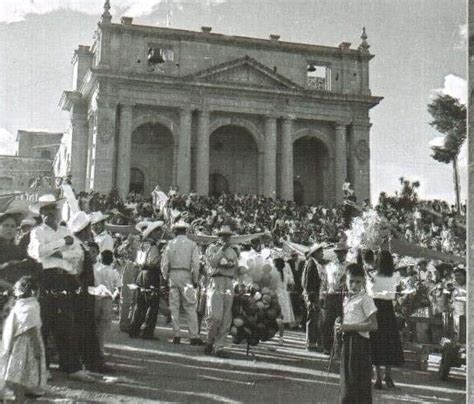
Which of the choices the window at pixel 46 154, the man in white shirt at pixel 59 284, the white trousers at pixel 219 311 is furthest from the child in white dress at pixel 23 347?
the window at pixel 46 154

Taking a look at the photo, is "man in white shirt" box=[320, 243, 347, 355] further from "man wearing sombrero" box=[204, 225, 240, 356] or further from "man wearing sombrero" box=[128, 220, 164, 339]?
"man wearing sombrero" box=[128, 220, 164, 339]

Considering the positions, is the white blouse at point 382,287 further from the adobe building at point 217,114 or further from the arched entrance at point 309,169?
the arched entrance at point 309,169

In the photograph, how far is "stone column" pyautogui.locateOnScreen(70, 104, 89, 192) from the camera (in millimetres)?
42812

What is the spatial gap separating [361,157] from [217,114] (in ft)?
34.2

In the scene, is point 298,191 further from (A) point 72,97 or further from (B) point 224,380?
(B) point 224,380

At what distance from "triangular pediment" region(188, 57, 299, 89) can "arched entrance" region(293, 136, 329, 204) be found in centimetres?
553

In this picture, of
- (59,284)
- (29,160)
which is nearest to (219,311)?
(59,284)

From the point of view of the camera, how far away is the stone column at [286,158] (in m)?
41.8

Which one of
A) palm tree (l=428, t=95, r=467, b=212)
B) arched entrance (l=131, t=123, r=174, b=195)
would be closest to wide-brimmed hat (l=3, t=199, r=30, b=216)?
palm tree (l=428, t=95, r=467, b=212)

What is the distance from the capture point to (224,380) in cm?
701

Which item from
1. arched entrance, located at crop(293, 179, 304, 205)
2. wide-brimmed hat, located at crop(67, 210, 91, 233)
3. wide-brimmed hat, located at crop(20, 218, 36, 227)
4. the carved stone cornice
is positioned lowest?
wide-brimmed hat, located at crop(67, 210, 91, 233)

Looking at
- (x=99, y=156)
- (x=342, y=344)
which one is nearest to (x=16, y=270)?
(x=342, y=344)

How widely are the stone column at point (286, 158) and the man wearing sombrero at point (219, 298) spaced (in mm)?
32665

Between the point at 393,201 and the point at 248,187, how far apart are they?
435 inches
